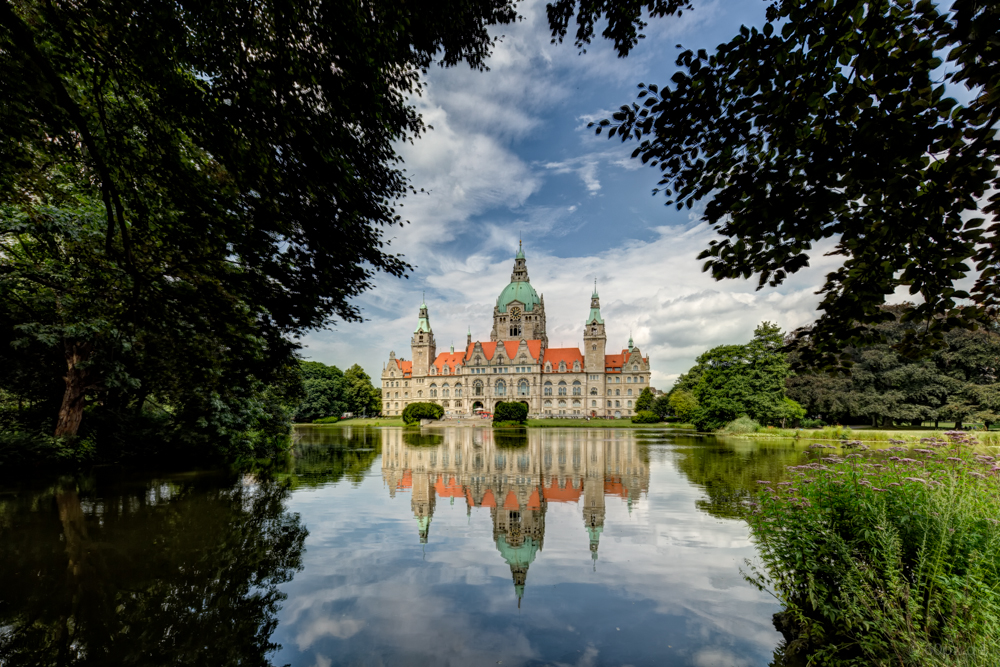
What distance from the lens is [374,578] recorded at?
6066 mm

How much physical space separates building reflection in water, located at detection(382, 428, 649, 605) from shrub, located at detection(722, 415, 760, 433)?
1617cm

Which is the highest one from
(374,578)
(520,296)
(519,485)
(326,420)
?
(520,296)

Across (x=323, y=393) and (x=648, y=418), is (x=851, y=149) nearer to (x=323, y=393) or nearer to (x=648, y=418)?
(x=648, y=418)

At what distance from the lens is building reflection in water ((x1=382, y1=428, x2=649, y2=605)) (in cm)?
815

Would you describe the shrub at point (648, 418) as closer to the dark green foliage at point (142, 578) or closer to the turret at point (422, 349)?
the turret at point (422, 349)

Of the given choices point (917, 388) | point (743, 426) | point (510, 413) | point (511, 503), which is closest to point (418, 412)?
point (510, 413)

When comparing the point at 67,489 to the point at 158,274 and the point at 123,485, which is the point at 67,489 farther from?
the point at 158,274

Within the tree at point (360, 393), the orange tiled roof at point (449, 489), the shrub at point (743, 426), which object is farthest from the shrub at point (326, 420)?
the orange tiled roof at point (449, 489)

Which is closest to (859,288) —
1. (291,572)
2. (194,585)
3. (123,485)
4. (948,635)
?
(948,635)

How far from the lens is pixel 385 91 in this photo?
6.88 metres

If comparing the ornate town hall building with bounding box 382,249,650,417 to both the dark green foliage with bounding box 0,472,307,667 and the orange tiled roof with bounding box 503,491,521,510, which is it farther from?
the dark green foliage with bounding box 0,472,307,667

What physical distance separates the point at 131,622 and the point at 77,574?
2122 mm

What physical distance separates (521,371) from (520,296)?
54.7ft

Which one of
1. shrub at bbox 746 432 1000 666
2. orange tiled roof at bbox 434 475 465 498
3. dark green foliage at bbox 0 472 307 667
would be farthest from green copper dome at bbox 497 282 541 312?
shrub at bbox 746 432 1000 666
